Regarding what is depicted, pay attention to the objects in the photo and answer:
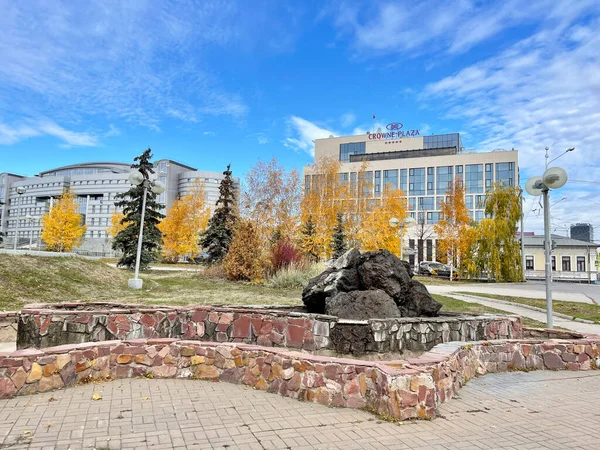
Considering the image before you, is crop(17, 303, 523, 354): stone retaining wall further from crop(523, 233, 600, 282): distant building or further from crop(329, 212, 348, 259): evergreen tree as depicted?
crop(523, 233, 600, 282): distant building

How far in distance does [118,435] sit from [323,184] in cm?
4076

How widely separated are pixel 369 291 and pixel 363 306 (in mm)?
387

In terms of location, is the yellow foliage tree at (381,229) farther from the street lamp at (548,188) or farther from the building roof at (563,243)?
the street lamp at (548,188)

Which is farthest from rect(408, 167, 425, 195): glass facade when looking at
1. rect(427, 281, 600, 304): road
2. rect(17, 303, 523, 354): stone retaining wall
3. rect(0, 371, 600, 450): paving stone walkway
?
rect(0, 371, 600, 450): paving stone walkway

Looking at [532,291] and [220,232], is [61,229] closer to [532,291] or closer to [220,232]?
[220,232]

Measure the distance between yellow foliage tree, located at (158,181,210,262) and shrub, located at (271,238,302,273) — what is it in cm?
2443

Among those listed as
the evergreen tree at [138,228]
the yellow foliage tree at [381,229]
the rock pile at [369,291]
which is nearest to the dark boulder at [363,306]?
the rock pile at [369,291]

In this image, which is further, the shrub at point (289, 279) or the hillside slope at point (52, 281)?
the shrub at point (289, 279)

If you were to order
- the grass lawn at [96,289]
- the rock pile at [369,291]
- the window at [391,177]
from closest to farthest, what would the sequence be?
the rock pile at [369,291], the grass lawn at [96,289], the window at [391,177]

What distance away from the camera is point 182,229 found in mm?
44594

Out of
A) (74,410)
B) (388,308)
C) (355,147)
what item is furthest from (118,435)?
(355,147)

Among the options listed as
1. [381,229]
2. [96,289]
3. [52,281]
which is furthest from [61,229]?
[96,289]

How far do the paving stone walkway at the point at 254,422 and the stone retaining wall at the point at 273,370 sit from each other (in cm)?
14

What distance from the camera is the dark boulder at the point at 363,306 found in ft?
24.5
